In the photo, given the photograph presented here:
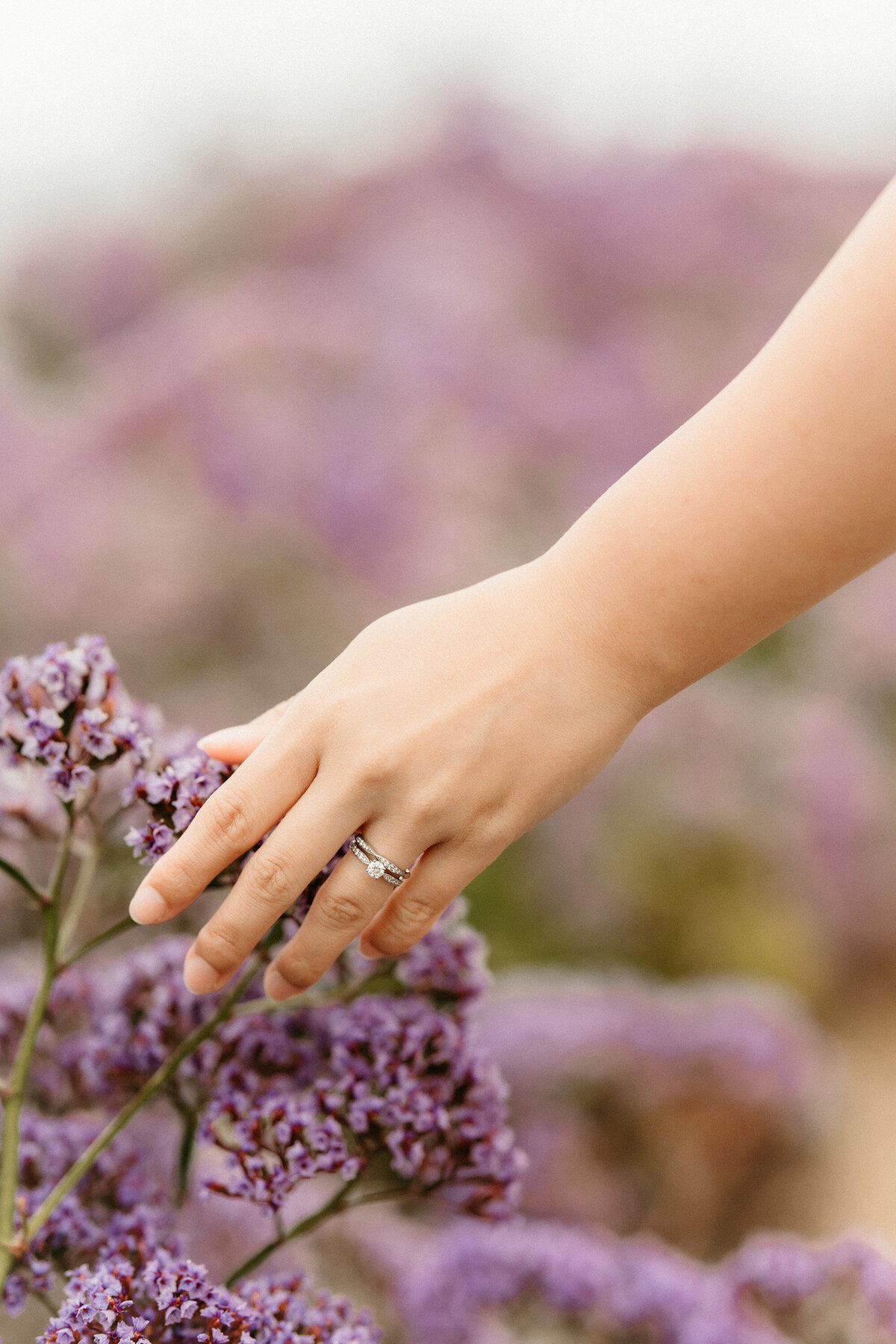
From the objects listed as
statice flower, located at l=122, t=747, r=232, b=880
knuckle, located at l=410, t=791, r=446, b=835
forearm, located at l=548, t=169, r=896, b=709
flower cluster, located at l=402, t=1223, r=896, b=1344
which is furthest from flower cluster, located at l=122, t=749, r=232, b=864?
flower cluster, located at l=402, t=1223, r=896, b=1344

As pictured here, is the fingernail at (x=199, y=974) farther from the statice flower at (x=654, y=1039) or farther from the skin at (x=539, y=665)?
the statice flower at (x=654, y=1039)

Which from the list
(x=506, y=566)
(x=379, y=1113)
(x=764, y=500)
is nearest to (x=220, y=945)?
(x=379, y=1113)

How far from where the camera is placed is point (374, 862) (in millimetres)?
577

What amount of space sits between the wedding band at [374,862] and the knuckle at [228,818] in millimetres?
59

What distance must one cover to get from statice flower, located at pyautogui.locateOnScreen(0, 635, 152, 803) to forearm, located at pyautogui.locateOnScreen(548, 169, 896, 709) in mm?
239

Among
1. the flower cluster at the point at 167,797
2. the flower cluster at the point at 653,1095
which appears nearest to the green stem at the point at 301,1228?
the flower cluster at the point at 167,797

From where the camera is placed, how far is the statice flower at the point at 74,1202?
590mm

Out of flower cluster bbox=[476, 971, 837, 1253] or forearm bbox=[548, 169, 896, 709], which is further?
flower cluster bbox=[476, 971, 837, 1253]

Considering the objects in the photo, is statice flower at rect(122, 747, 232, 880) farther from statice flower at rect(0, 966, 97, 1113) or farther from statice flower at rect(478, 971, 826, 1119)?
statice flower at rect(478, 971, 826, 1119)

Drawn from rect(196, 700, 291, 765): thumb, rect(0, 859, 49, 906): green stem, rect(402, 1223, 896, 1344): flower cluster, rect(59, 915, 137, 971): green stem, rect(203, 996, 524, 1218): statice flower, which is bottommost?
rect(402, 1223, 896, 1344): flower cluster

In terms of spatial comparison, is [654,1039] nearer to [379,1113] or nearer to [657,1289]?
[657,1289]

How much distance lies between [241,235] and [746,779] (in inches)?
55.4

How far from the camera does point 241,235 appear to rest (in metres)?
2.16

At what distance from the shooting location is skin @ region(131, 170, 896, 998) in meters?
0.50
